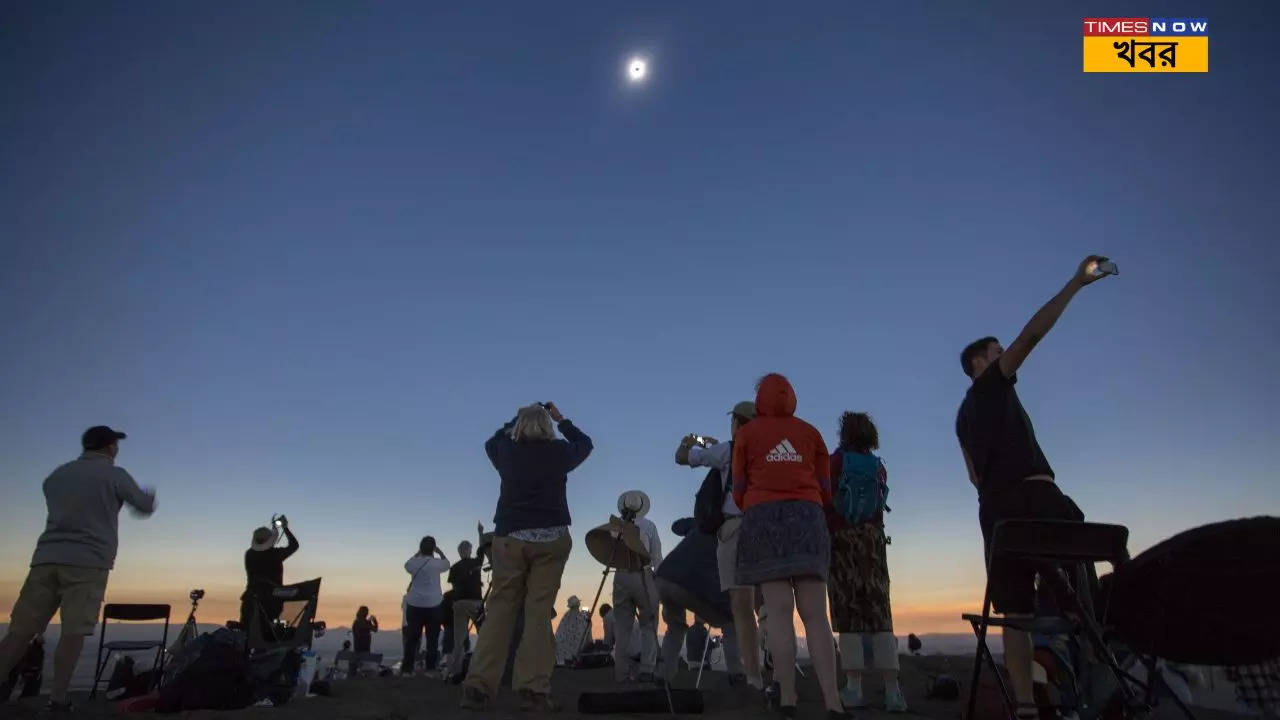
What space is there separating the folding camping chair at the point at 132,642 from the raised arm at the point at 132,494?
2.12m

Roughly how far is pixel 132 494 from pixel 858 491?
5.42 metres

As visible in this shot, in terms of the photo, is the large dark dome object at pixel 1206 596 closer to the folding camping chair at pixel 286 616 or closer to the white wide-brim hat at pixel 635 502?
the white wide-brim hat at pixel 635 502

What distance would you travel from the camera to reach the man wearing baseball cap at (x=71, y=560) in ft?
17.0

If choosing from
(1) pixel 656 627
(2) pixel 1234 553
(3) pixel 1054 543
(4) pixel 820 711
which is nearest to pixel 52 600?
(1) pixel 656 627

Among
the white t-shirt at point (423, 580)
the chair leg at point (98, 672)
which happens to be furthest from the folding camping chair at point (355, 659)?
the chair leg at point (98, 672)

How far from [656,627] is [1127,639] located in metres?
4.71

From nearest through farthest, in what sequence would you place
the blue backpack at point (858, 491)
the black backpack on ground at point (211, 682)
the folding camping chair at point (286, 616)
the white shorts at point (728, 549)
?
1. the black backpack on ground at point (211, 682)
2. the blue backpack at point (858, 491)
3. the white shorts at point (728, 549)
4. the folding camping chair at point (286, 616)

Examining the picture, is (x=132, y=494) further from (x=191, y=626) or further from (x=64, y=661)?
(x=191, y=626)

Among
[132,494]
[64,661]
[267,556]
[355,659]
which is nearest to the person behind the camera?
[64,661]

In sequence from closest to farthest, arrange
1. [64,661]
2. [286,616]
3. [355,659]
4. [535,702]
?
[535,702]
[64,661]
[286,616]
[355,659]

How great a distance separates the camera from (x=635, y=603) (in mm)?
7621

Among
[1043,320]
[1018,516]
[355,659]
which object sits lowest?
[355,659]

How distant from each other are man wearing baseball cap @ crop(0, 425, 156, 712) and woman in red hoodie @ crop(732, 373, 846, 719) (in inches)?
182

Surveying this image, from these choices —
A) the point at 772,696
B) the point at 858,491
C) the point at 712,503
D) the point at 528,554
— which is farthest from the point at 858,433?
the point at 528,554
